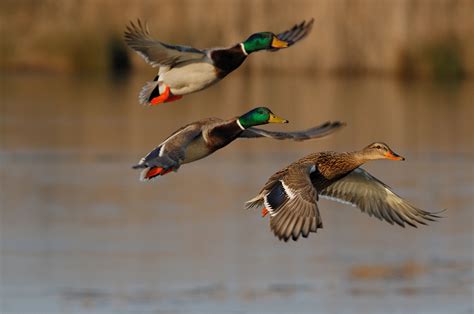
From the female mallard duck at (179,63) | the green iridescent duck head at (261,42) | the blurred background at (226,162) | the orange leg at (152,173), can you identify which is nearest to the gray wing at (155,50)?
the female mallard duck at (179,63)

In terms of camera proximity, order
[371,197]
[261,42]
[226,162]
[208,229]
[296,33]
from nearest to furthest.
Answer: [261,42] → [296,33] → [371,197] → [208,229] → [226,162]

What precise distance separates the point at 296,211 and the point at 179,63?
129 centimetres

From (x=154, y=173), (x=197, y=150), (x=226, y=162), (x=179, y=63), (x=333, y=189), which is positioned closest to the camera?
(x=154, y=173)

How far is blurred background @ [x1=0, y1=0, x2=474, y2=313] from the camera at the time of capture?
15.5 m

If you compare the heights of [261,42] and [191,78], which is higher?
[261,42]

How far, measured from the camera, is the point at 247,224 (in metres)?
18.2

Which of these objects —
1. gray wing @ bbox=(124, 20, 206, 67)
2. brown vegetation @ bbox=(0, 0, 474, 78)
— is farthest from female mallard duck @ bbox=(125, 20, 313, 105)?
brown vegetation @ bbox=(0, 0, 474, 78)

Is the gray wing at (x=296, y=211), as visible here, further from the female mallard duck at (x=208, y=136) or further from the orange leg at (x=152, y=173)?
the orange leg at (x=152, y=173)

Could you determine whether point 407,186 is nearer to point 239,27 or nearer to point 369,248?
point 369,248

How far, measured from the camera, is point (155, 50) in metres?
8.34

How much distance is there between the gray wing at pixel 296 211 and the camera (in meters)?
7.60

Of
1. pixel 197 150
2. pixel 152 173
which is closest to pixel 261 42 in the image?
pixel 197 150

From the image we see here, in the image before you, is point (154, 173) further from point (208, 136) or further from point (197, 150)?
point (208, 136)

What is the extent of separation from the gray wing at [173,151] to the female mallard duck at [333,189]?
0.59 meters
